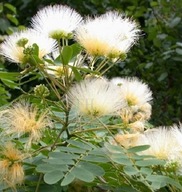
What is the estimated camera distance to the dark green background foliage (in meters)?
3.04

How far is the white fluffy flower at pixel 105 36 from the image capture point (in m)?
0.90

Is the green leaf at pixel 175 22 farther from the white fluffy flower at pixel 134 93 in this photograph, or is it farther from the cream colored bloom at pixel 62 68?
the cream colored bloom at pixel 62 68

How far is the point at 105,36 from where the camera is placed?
907 millimetres

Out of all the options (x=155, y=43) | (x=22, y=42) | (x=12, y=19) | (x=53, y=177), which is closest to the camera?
(x=53, y=177)

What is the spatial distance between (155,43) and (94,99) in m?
2.37

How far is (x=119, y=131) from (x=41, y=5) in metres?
2.52

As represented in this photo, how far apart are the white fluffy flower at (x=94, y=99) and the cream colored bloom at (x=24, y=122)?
A: 0.05m

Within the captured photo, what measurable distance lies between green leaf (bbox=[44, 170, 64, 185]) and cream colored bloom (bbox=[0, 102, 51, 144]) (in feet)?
0.19

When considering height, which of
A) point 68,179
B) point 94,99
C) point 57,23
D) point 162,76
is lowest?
point 162,76

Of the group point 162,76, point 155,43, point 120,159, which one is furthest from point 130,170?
point 155,43

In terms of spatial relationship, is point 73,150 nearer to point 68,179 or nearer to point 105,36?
point 68,179

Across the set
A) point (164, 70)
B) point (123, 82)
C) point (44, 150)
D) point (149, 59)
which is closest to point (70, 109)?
point (44, 150)

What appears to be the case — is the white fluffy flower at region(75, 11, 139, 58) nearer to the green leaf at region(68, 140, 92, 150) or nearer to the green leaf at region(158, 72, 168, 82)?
the green leaf at region(68, 140, 92, 150)

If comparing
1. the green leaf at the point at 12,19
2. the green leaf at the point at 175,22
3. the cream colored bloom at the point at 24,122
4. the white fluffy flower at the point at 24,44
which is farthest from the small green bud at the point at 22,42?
the green leaf at the point at 175,22
